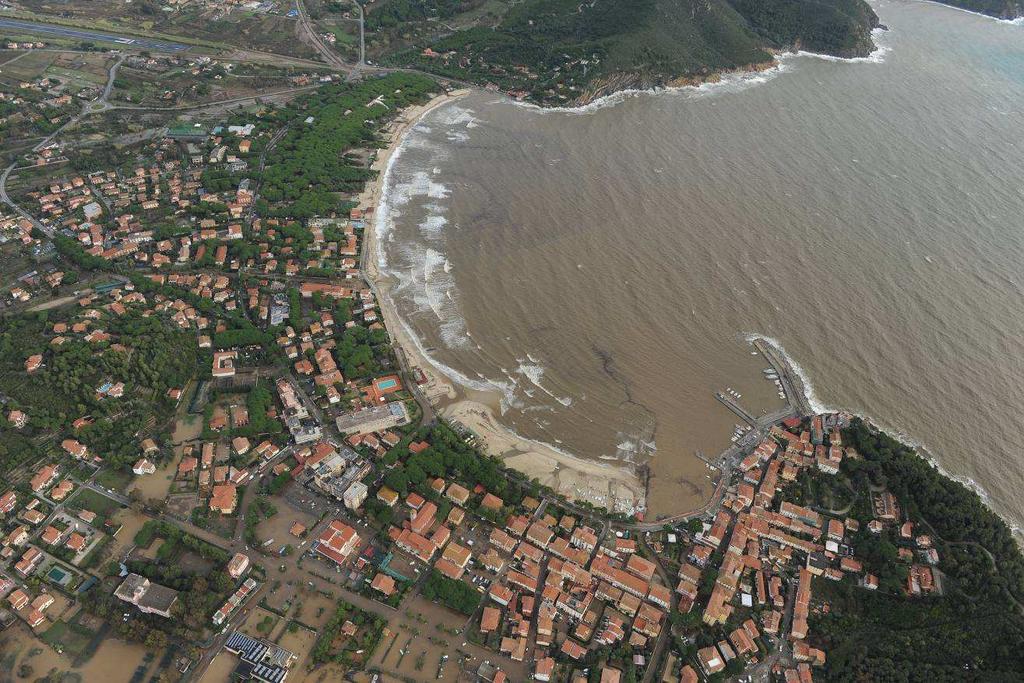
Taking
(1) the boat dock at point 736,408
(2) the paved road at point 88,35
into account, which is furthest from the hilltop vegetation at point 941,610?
(2) the paved road at point 88,35

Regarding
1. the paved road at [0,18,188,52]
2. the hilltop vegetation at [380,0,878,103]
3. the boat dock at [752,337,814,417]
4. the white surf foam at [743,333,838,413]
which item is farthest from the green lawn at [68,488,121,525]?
the paved road at [0,18,188,52]

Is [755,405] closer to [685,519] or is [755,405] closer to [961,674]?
[685,519]

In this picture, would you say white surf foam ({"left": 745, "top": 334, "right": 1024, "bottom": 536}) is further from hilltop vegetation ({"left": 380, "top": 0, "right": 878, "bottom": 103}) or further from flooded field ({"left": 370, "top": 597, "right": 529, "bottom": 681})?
hilltop vegetation ({"left": 380, "top": 0, "right": 878, "bottom": 103})

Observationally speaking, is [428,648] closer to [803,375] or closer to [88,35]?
[803,375]

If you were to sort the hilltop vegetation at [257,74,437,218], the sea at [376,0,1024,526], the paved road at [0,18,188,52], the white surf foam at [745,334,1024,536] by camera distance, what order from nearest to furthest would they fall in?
the white surf foam at [745,334,1024,536] < the sea at [376,0,1024,526] < the hilltop vegetation at [257,74,437,218] < the paved road at [0,18,188,52]

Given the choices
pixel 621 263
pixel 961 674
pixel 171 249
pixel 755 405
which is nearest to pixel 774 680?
pixel 961 674
